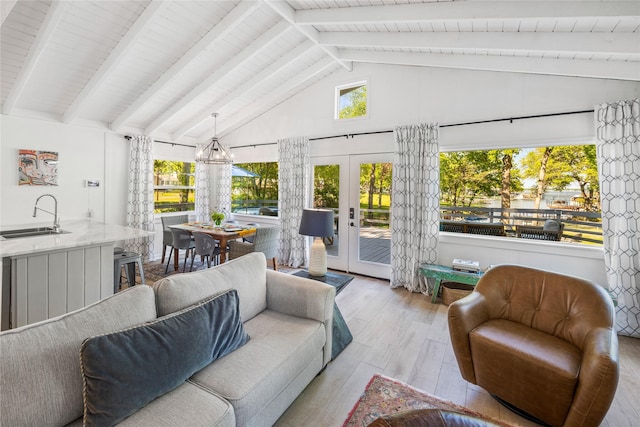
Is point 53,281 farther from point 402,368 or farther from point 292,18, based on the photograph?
point 292,18

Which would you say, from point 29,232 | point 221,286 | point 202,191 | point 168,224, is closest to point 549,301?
point 221,286

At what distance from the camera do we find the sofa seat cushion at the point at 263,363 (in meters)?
1.46

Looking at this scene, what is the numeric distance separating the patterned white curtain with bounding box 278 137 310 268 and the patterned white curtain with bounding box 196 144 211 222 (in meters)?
2.16

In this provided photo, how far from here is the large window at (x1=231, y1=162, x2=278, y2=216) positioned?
612 centimetres

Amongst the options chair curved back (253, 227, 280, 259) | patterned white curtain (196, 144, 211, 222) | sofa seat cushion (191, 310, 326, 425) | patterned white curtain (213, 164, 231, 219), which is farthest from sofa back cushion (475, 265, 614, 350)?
patterned white curtain (196, 144, 211, 222)

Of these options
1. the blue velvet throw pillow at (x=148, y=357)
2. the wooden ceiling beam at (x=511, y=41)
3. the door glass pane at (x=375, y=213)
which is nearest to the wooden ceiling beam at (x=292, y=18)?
the wooden ceiling beam at (x=511, y=41)

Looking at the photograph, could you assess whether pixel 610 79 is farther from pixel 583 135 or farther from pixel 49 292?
pixel 49 292

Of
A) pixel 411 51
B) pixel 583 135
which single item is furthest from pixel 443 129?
pixel 583 135

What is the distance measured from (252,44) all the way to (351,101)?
6.06 ft

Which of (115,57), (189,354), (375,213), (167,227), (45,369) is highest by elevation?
(115,57)

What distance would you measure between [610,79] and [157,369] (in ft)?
15.9

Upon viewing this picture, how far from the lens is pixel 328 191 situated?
5203 millimetres

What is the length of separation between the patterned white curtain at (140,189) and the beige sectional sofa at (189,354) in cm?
424

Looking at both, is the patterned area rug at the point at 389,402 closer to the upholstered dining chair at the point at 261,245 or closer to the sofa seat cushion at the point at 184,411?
the sofa seat cushion at the point at 184,411
